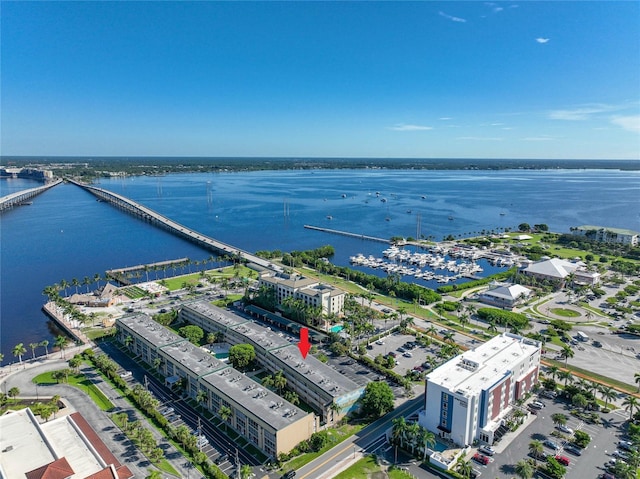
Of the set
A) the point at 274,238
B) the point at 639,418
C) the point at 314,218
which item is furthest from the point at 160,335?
the point at 314,218

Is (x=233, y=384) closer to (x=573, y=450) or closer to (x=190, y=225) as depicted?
(x=573, y=450)

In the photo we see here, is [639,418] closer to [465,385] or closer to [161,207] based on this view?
[465,385]

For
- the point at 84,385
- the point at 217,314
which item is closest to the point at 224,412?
the point at 84,385

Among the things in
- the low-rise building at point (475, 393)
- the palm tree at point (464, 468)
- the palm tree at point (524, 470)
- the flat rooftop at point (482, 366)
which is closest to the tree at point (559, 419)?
the low-rise building at point (475, 393)

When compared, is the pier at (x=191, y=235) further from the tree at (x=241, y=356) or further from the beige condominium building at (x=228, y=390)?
the tree at (x=241, y=356)

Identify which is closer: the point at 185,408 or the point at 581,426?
the point at 581,426
